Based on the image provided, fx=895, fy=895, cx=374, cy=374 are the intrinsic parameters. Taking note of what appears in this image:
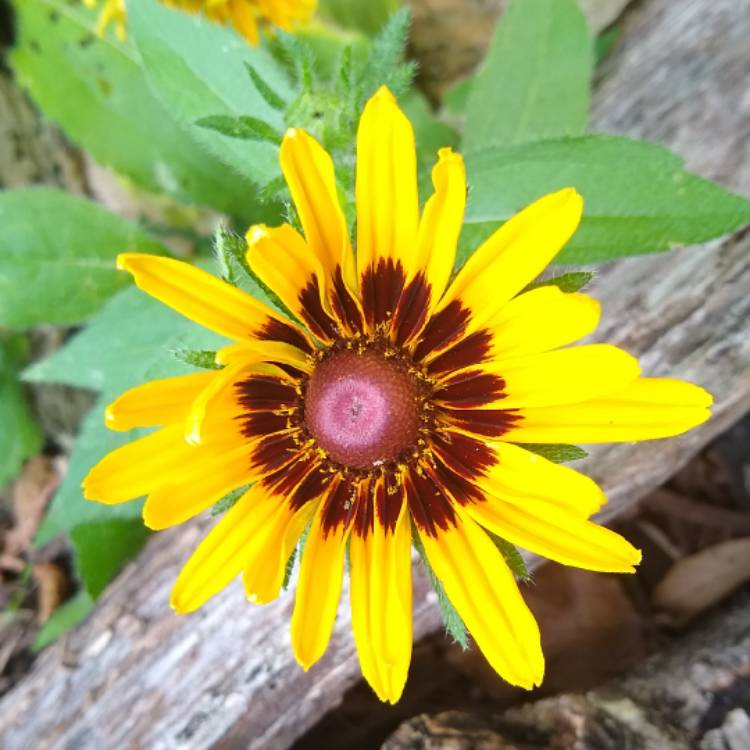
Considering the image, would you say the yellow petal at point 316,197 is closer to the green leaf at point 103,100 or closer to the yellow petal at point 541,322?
the yellow petal at point 541,322

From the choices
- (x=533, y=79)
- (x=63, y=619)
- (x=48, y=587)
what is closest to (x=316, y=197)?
(x=533, y=79)

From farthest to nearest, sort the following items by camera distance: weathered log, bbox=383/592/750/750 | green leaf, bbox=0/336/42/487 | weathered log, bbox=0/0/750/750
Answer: green leaf, bbox=0/336/42/487 < weathered log, bbox=0/0/750/750 < weathered log, bbox=383/592/750/750

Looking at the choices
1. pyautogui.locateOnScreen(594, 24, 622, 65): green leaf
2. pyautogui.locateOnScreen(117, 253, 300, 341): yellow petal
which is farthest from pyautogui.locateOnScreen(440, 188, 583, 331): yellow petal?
pyautogui.locateOnScreen(594, 24, 622, 65): green leaf

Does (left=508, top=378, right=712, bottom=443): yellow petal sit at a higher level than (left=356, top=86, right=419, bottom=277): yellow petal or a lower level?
lower

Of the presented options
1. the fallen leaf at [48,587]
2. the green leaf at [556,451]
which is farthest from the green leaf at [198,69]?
the fallen leaf at [48,587]

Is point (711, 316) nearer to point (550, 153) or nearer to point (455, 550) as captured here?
point (550, 153)

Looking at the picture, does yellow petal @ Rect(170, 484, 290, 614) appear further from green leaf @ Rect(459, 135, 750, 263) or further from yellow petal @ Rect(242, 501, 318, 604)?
green leaf @ Rect(459, 135, 750, 263)

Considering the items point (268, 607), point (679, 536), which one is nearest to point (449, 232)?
point (268, 607)
